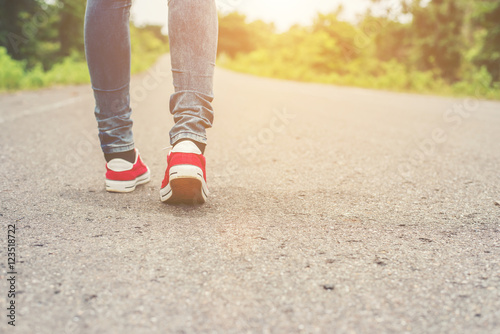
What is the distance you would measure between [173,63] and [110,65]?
0.27 meters

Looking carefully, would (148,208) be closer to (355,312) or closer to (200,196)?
(200,196)

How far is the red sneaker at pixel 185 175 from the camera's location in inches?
56.0

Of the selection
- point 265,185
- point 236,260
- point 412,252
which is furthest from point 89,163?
point 412,252

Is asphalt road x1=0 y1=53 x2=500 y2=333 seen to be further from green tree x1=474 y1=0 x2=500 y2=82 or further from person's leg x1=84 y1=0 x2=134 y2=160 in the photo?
green tree x1=474 y1=0 x2=500 y2=82

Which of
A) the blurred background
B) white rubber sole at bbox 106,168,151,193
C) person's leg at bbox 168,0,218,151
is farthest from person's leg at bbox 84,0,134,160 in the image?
the blurred background

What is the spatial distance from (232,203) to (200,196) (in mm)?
177

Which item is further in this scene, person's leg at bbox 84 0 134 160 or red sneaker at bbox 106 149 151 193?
red sneaker at bbox 106 149 151 193

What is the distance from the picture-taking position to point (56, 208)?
1.50m

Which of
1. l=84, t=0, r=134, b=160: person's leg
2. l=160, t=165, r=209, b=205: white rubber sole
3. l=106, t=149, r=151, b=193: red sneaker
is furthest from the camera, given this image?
l=106, t=149, r=151, b=193: red sneaker

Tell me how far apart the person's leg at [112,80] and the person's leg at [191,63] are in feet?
0.78

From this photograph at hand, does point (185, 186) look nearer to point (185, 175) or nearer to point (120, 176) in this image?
point (185, 175)

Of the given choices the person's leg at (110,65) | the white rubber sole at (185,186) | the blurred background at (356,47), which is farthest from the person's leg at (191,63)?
the blurred background at (356,47)

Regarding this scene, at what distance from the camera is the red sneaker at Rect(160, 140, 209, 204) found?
1423 mm

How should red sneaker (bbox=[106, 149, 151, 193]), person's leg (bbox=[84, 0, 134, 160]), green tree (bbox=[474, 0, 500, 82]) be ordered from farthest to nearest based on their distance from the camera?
1. green tree (bbox=[474, 0, 500, 82])
2. red sneaker (bbox=[106, 149, 151, 193])
3. person's leg (bbox=[84, 0, 134, 160])
